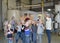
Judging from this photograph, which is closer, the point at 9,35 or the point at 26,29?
the point at 9,35

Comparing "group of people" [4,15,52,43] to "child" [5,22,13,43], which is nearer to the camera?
"child" [5,22,13,43]

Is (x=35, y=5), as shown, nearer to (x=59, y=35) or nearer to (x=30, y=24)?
(x=59, y=35)

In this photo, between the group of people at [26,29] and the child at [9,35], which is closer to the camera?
the child at [9,35]

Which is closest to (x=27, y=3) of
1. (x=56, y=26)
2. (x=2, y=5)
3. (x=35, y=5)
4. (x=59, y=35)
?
(x=35, y=5)

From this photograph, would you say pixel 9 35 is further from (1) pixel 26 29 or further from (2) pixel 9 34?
(1) pixel 26 29

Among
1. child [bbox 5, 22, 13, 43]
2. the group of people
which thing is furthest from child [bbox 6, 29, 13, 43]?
the group of people

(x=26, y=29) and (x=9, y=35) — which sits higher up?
(x=26, y=29)

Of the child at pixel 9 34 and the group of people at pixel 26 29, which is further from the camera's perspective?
the group of people at pixel 26 29

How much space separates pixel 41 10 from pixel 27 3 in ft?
6.58

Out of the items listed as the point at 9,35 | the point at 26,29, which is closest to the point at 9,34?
the point at 9,35

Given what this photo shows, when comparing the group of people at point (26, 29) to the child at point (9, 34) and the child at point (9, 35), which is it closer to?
the child at point (9, 34)

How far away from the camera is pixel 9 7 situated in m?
22.4

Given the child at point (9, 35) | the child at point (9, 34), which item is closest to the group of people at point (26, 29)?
the child at point (9, 34)

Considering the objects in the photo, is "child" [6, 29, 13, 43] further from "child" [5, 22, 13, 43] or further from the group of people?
the group of people
